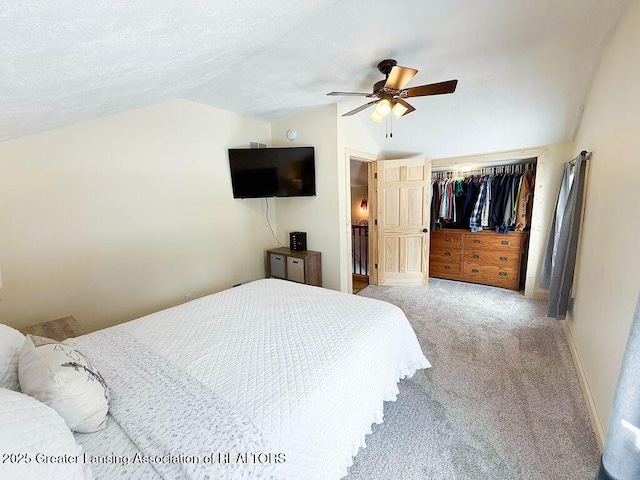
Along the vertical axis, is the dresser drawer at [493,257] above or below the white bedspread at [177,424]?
below

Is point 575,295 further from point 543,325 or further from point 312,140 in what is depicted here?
point 312,140

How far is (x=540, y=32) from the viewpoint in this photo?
1.87 metres

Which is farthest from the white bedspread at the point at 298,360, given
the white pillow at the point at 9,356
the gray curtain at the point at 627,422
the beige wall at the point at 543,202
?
the beige wall at the point at 543,202

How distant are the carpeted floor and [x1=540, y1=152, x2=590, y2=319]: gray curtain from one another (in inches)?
14.4

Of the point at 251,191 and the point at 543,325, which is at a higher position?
the point at 251,191

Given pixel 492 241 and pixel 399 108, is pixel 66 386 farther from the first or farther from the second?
pixel 492 241

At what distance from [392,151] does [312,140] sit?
4.48 ft

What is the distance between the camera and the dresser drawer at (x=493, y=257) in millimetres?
3711

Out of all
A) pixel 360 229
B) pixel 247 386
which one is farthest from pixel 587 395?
pixel 360 229

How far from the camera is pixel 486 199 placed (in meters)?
3.76

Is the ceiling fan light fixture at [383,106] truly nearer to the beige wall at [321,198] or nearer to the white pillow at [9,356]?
the beige wall at [321,198]

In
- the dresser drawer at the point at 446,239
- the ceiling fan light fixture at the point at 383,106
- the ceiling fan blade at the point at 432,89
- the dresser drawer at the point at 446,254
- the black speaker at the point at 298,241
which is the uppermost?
the ceiling fan blade at the point at 432,89

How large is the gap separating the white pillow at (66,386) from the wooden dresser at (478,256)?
4.31 meters

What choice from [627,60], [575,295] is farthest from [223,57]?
[575,295]
